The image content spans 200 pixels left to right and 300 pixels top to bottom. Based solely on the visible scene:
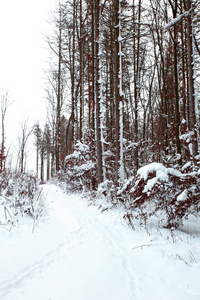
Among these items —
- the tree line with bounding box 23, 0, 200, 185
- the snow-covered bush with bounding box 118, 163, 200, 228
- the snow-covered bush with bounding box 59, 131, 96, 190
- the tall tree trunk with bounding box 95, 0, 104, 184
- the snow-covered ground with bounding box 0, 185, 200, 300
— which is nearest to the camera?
the snow-covered ground with bounding box 0, 185, 200, 300

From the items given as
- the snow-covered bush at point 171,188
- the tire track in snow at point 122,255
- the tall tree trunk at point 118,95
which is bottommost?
the tire track in snow at point 122,255

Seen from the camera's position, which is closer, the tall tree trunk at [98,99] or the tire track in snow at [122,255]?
the tire track in snow at [122,255]

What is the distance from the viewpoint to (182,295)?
1641 mm

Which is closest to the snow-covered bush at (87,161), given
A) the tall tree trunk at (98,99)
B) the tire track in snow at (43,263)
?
the tall tree trunk at (98,99)

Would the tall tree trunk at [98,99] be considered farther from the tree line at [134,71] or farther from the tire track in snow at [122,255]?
the tire track in snow at [122,255]

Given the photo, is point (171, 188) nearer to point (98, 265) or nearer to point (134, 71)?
point (98, 265)

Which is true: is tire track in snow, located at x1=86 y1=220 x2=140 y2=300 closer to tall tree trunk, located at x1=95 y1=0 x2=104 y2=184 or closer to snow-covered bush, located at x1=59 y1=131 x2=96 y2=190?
tall tree trunk, located at x1=95 y1=0 x2=104 y2=184

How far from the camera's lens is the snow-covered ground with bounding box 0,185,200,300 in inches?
65.1

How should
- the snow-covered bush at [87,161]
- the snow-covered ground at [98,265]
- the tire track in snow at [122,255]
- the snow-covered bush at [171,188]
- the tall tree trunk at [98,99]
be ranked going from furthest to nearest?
the snow-covered bush at [87,161] < the tall tree trunk at [98,99] < the snow-covered bush at [171,188] < the tire track in snow at [122,255] < the snow-covered ground at [98,265]

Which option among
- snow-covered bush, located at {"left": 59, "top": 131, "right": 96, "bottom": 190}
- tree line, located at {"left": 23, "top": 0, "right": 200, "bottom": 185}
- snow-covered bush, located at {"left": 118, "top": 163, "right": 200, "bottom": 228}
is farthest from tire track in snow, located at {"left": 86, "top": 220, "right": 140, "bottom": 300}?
snow-covered bush, located at {"left": 59, "top": 131, "right": 96, "bottom": 190}

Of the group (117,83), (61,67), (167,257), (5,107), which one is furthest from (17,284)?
(5,107)

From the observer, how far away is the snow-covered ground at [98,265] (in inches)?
65.1

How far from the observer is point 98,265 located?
7.17ft

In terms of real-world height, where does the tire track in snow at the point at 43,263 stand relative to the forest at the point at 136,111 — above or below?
below
